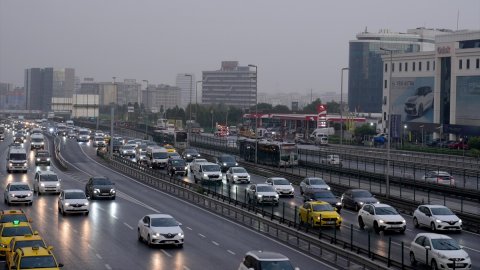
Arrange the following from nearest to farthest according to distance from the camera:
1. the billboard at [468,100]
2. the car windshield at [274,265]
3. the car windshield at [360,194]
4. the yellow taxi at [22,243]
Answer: the car windshield at [274,265] < the yellow taxi at [22,243] < the car windshield at [360,194] < the billboard at [468,100]

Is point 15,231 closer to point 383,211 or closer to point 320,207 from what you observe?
point 320,207

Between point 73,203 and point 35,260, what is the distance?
17.8 m

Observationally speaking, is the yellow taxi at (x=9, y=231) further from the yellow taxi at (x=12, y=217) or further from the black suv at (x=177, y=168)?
the black suv at (x=177, y=168)

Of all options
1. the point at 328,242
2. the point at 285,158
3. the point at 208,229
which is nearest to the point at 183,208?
the point at 208,229

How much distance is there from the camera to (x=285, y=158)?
7069 centimetres

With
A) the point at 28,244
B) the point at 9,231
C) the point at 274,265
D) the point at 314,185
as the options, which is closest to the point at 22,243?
the point at 28,244

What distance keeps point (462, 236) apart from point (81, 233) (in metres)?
16.5

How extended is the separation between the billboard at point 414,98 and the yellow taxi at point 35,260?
99.4m

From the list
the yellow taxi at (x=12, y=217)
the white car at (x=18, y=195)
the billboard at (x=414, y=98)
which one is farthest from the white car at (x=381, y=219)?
the billboard at (x=414, y=98)

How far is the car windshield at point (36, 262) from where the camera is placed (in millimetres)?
20494

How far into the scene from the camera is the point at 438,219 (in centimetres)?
3425

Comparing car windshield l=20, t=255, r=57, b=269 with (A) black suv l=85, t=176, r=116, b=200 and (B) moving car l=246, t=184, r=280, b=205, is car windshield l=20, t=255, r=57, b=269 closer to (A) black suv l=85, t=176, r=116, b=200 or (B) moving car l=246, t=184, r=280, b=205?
(B) moving car l=246, t=184, r=280, b=205

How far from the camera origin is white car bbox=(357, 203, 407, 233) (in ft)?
109

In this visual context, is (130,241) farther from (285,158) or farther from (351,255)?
(285,158)
